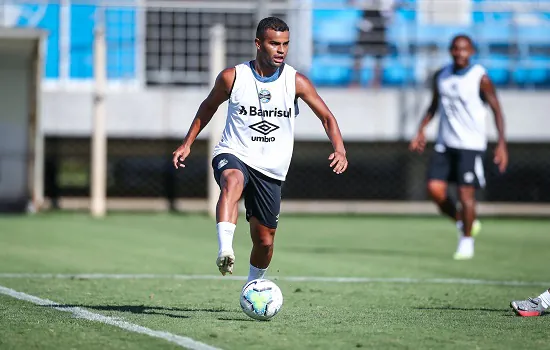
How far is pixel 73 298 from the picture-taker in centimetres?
860

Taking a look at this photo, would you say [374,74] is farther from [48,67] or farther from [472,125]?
[472,125]

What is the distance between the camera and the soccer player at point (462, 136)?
44.0 feet

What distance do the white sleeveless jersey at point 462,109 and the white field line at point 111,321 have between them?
20.2 feet

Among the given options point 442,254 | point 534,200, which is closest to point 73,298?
point 442,254

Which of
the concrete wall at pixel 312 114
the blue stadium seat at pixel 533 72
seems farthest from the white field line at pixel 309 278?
the blue stadium seat at pixel 533 72

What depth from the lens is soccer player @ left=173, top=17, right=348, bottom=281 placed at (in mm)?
7852

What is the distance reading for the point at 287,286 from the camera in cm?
985

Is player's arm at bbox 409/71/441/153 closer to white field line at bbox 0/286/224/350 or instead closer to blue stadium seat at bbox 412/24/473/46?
white field line at bbox 0/286/224/350

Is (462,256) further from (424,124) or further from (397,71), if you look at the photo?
(397,71)

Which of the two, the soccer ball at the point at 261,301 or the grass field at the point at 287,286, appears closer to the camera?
the grass field at the point at 287,286

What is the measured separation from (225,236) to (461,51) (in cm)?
672

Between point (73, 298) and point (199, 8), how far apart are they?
13.7 metres

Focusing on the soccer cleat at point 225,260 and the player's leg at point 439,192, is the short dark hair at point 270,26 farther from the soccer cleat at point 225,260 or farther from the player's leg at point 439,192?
the player's leg at point 439,192

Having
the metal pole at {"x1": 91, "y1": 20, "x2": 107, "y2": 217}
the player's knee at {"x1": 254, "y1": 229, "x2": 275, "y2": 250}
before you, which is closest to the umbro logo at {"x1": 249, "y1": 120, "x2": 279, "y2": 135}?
the player's knee at {"x1": 254, "y1": 229, "x2": 275, "y2": 250}
